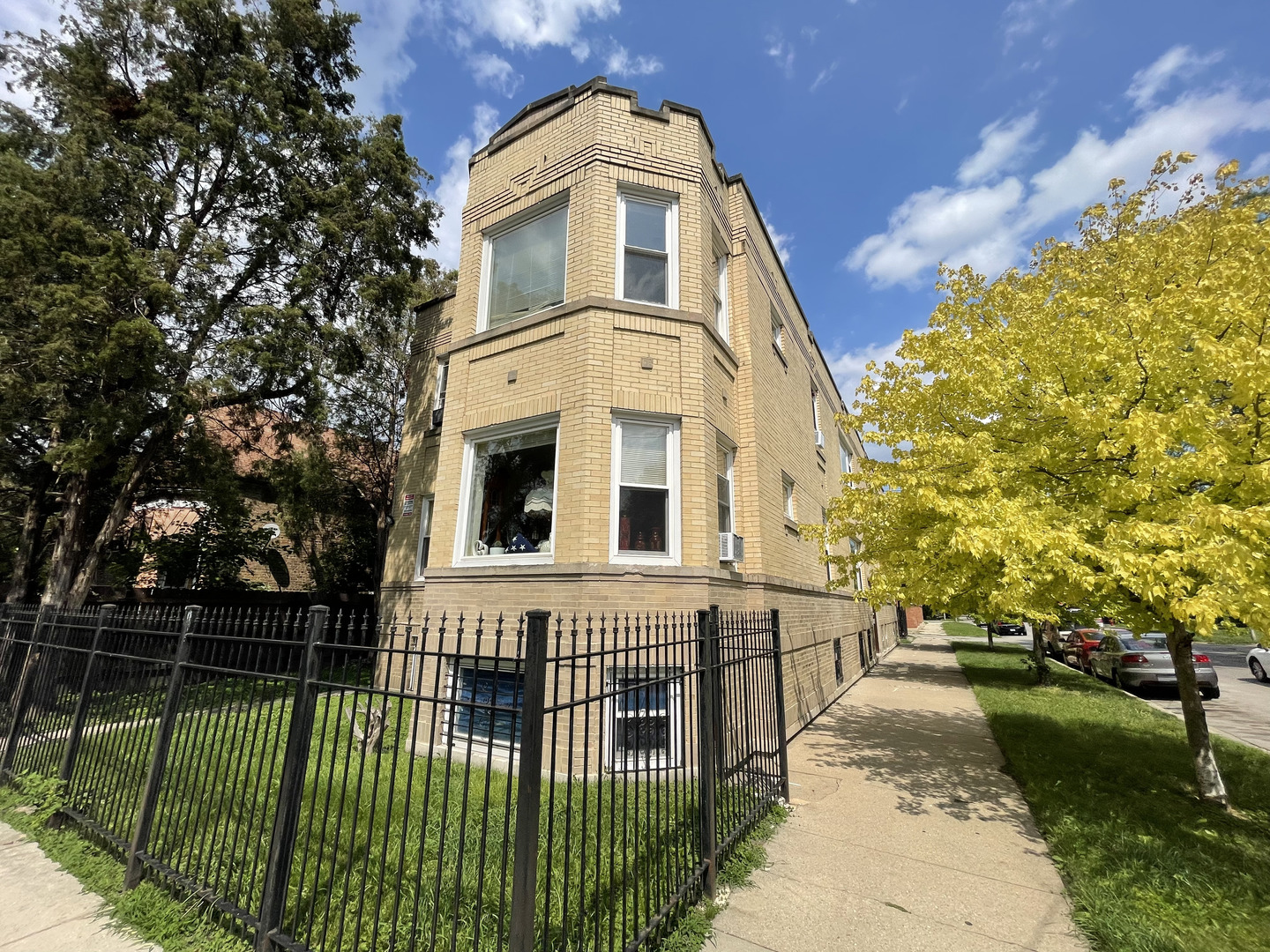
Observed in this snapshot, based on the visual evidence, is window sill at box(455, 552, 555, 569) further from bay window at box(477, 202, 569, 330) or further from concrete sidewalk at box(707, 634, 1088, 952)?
concrete sidewalk at box(707, 634, 1088, 952)

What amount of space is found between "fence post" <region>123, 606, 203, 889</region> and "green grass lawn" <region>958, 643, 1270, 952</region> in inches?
253

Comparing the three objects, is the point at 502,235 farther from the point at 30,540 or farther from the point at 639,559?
the point at 30,540

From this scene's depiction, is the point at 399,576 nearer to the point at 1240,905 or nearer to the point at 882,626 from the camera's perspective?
the point at 1240,905

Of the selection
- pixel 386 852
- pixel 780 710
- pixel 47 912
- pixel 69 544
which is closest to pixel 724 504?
pixel 780 710

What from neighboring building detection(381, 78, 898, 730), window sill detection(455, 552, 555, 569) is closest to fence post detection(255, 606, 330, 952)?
neighboring building detection(381, 78, 898, 730)

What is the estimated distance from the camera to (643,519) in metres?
6.77

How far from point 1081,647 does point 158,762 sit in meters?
24.4

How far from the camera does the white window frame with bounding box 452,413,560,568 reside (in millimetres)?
6742

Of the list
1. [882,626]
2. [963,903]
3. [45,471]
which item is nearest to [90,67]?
[45,471]

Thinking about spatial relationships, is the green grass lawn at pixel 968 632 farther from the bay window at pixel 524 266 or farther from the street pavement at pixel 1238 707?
the bay window at pixel 524 266

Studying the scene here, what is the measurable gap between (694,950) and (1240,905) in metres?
3.68

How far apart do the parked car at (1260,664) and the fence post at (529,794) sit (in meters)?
23.2

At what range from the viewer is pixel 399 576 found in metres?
10.5

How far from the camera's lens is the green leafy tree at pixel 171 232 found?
850 centimetres
